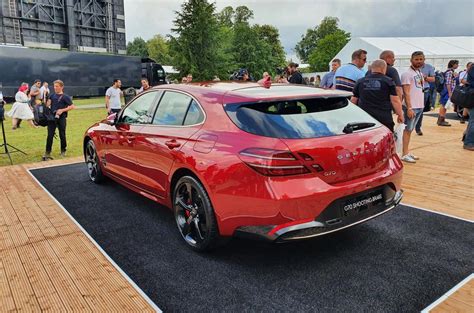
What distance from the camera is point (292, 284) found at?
3000 mm

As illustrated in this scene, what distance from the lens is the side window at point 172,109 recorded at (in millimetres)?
3897

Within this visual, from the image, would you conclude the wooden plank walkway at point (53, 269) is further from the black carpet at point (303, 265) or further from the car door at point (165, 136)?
the car door at point (165, 136)

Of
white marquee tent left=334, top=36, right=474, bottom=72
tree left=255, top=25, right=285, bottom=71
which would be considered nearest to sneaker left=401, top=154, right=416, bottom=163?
white marquee tent left=334, top=36, right=474, bottom=72

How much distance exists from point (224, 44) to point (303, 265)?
46058mm

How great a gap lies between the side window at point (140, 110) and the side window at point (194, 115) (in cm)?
81

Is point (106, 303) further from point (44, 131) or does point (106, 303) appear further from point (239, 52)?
point (239, 52)

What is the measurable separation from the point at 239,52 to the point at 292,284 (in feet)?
202

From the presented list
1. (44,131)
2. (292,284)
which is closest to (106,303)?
(292,284)

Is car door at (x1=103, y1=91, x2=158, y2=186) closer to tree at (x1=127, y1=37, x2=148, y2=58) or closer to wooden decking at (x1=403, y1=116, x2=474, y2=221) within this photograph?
wooden decking at (x1=403, y1=116, x2=474, y2=221)

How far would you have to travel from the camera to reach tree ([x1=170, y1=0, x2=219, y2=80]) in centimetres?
4306

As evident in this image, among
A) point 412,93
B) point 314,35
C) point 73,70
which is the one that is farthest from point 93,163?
point 314,35

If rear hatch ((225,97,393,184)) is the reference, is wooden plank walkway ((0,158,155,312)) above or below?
below

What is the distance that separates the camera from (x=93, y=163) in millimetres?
6105

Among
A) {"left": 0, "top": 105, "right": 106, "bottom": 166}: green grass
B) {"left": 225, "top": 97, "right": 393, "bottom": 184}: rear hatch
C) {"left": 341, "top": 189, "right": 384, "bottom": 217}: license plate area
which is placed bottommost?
{"left": 0, "top": 105, "right": 106, "bottom": 166}: green grass
